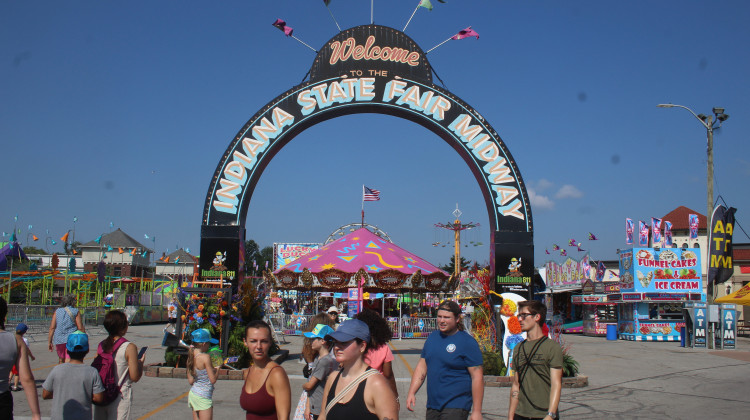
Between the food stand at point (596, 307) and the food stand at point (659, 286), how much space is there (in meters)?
2.11

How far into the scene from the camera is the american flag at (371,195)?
33.5 metres

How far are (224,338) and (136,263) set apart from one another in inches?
2509

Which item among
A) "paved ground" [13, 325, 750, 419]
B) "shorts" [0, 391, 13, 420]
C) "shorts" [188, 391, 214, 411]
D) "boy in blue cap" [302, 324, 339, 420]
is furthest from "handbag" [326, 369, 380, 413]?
"paved ground" [13, 325, 750, 419]

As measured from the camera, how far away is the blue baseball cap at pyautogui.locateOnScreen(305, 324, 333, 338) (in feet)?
19.2

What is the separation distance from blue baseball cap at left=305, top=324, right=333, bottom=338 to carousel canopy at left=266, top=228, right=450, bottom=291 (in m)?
17.4

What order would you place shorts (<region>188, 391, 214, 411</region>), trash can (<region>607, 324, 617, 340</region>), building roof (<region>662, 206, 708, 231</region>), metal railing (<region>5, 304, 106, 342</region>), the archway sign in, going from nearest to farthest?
shorts (<region>188, 391, 214, 411</region>) < the archway sign < metal railing (<region>5, 304, 106, 342</region>) < trash can (<region>607, 324, 617, 340</region>) < building roof (<region>662, 206, 708, 231</region>)

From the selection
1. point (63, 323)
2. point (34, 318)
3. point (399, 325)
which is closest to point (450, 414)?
point (63, 323)

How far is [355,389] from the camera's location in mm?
3494

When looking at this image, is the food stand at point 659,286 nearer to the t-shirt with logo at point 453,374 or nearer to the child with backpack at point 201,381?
the t-shirt with logo at point 453,374

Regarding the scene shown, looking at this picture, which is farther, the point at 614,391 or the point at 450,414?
the point at 614,391

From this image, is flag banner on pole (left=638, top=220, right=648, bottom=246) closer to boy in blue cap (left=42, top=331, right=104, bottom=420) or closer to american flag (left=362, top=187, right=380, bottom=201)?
american flag (left=362, top=187, right=380, bottom=201)

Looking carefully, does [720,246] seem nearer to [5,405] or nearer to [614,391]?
[614,391]

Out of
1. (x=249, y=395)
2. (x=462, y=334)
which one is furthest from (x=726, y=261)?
(x=249, y=395)

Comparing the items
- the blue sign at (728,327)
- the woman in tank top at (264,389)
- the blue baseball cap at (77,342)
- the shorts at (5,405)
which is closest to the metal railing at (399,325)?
the blue sign at (728,327)
